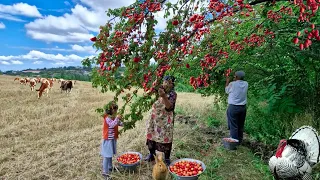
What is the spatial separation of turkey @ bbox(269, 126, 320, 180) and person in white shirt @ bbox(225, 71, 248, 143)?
2.01 m

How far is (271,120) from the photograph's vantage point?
23.7 ft

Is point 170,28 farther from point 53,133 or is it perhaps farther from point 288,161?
point 53,133

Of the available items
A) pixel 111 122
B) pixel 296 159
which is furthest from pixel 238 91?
pixel 111 122

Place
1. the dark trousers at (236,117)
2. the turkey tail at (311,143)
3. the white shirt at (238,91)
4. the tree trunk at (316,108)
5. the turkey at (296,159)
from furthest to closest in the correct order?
the dark trousers at (236,117), the white shirt at (238,91), the tree trunk at (316,108), the turkey tail at (311,143), the turkey at (296,159)

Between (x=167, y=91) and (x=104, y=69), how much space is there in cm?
149

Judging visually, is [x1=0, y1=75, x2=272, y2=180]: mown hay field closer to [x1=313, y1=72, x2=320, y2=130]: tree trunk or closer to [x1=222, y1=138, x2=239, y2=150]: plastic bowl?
[x1=222, y1=138, x2=239, y2=150]: plastic bowl

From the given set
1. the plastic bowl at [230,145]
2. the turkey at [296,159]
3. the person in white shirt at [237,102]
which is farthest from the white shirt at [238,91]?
the turkey at [296,159]

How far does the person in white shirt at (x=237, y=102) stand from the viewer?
6.26 meters

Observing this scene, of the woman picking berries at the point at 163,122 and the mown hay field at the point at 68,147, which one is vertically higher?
the woman picking berries at the point at 163,122

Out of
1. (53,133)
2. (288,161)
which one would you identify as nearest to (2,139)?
(53,133)

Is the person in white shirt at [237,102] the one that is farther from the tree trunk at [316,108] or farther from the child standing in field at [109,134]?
the child standing in field at [109,134]

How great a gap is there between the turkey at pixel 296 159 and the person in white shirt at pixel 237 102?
2.01 meters

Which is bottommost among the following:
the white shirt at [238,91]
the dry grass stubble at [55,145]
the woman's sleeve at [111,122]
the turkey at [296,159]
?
the dry grass stubble at [55,145]

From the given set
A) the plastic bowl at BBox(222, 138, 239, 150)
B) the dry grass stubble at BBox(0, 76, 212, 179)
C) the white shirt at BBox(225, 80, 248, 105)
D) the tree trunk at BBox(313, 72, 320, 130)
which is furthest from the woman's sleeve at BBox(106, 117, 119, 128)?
the tree trunk at BBox(313, 72, 320, 130)
